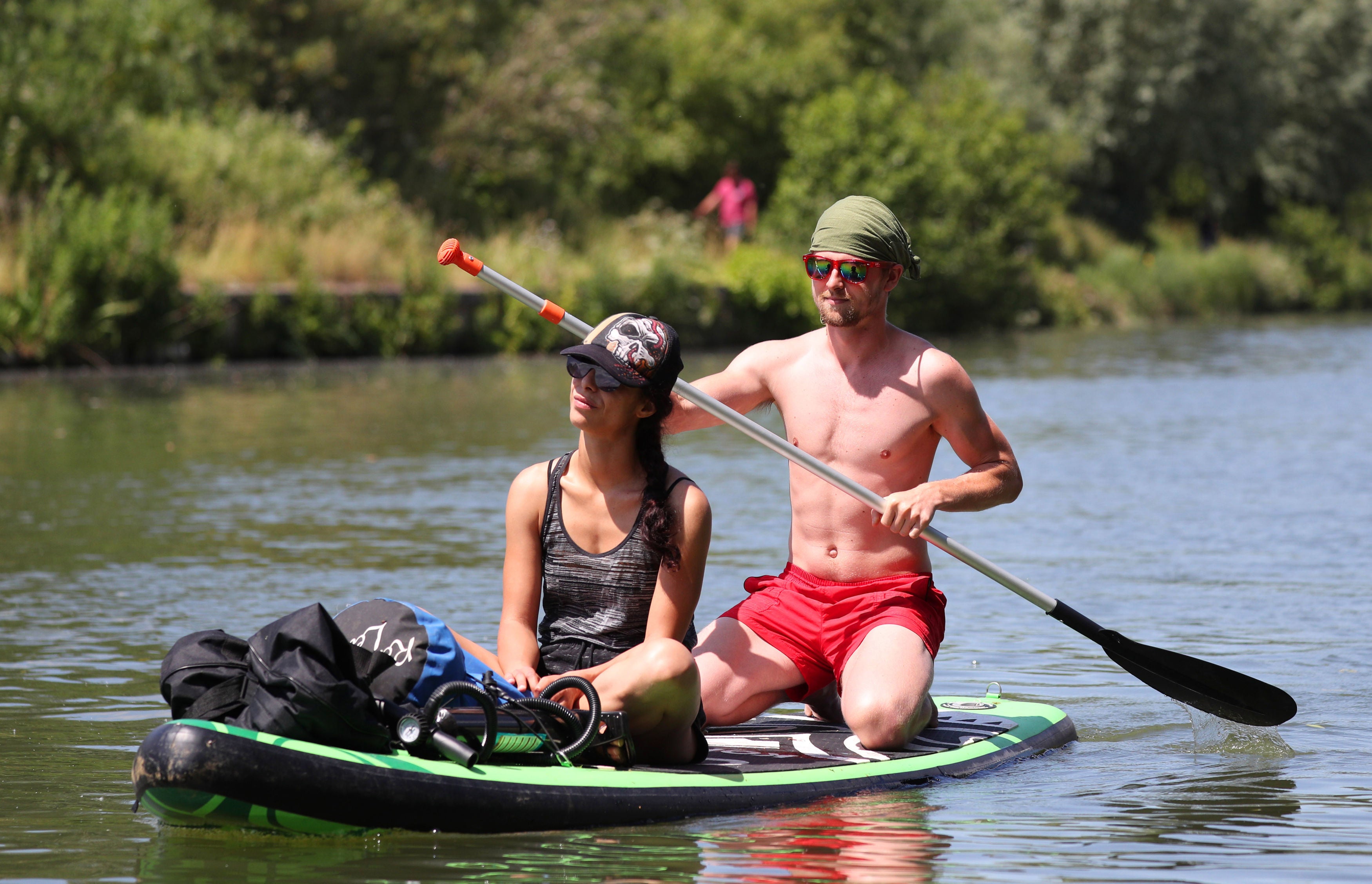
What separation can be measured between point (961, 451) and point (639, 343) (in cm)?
121

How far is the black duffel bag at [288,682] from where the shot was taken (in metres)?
4.20

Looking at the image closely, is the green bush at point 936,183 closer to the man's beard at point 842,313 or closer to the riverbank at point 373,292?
the riverbank at point 373,292

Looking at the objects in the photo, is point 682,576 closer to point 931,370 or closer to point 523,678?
point 523,678

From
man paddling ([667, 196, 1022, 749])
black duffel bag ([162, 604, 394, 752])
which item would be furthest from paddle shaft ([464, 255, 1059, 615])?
black duffel bag ([162, 604, 394, 752])

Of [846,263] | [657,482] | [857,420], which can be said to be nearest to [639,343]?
[657,482]

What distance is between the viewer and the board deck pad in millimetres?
5031

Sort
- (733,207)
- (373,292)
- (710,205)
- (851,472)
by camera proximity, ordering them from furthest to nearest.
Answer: (710,205) → (733,207) → (373,292) → (851,472)

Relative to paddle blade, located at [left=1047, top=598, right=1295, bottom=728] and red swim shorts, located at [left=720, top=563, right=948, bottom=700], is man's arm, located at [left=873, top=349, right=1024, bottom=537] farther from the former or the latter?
paddle blade, located at [left=1047, top=598, right=1295, bottom=728]

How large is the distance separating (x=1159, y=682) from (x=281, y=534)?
509cm

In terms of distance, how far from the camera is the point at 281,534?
31.1 feet

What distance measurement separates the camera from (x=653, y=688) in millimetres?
4652

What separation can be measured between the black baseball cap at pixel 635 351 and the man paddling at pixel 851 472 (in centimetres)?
50

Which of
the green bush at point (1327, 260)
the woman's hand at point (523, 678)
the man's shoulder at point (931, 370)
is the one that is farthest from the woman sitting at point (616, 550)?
the green bush at point (1327, 260)

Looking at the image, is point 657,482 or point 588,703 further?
point 657,482
